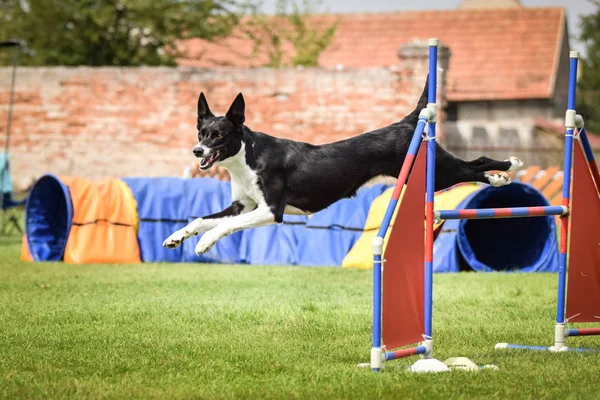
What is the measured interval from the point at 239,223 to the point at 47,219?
8209 mm

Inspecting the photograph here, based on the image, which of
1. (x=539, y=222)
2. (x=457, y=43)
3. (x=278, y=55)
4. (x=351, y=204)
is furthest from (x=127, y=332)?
(x=457, y=43)

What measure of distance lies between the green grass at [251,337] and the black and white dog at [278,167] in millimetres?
879

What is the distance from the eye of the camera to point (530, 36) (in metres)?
31.3

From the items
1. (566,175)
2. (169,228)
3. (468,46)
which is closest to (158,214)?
(169,228)

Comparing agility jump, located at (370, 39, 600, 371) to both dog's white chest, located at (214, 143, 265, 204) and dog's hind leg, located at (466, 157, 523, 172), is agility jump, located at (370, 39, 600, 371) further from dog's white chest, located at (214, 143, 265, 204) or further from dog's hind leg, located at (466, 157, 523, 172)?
dog's white chest, located at (214, 143, 265, 204)

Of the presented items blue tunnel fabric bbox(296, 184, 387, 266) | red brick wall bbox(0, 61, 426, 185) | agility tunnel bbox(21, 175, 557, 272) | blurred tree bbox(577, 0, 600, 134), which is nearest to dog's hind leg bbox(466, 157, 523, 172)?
agility tunnel bbox(21, 175, 557, 272)

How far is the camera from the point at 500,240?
11.9 metres

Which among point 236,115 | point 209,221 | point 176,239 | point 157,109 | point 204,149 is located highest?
point 157,109

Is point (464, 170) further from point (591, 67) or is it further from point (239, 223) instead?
point (591, 67)

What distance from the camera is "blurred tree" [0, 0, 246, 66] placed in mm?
24906

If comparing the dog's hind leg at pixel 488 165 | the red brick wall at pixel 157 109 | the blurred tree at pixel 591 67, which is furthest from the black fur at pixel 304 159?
the blurred tree at pixel 591 67

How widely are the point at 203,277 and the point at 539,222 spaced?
14.2 feet

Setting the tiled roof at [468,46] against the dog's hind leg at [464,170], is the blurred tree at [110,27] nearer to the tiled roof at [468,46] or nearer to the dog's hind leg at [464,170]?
the tiled roof at [468,46]

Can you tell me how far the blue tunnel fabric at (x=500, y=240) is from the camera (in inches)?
Answer: 430
